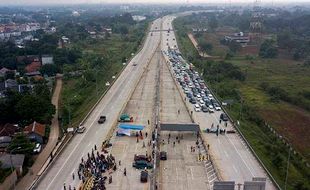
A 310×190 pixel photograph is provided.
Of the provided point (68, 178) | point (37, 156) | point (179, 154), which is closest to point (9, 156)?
point (37, 156)

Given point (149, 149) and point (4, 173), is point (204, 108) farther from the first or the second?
point (4, 173)

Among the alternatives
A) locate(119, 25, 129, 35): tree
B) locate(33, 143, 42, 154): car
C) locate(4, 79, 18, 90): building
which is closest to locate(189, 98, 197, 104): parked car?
locate(33, 143, 42, 154): car

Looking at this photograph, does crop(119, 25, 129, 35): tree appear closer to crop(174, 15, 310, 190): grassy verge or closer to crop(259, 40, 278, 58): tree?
crop(174, 15, 310, 190): grassy verge

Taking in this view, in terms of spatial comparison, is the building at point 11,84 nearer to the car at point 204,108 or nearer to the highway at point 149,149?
the highway at point 149,149

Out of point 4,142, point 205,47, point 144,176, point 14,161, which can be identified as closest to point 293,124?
point 144,176

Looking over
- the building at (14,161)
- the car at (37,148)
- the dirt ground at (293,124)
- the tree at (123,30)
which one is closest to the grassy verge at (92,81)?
the car at (37,148)
